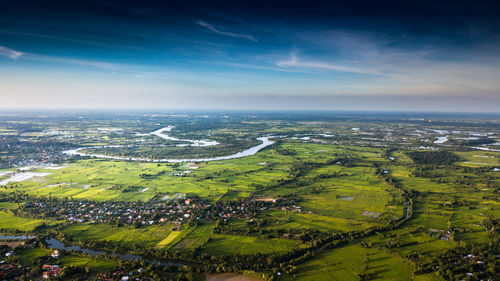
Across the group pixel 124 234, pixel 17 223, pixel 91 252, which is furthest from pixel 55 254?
pixel 17 223

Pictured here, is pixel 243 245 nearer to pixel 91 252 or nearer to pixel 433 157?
pixel 91 252

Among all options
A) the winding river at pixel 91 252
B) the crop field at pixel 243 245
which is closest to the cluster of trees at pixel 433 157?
the crop field at pixel 243 245

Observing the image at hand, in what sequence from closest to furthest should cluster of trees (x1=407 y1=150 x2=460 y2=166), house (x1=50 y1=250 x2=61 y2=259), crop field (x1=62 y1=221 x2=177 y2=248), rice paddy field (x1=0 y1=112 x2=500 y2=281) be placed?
house (x1=50 y1=250 x2=61 y2=259)
rice paddy field (x1=0 y1=112 x2=500 y2=281)
crop field (x1=62 y1=221 x2=177 y2=248)
cluster of trees (x1=407 y1=150 x2=460 y2=166)

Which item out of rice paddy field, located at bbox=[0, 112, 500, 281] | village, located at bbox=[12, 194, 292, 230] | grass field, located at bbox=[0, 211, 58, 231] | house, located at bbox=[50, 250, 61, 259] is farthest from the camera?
village, located at bbox=[12, 194, 292, 230]

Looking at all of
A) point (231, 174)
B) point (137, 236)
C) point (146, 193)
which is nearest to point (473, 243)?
point (137, 236)

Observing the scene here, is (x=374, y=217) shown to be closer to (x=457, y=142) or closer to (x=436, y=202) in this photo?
(x=436, y=202)

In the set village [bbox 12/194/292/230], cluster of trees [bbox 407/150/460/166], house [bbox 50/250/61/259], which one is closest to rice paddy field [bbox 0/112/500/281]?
village [bbox 12/194/292/230]

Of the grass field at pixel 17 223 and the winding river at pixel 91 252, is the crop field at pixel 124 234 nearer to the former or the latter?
the winding river at pixel 91 252

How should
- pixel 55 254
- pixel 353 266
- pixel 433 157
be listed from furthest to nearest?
pixel 433 157 < pixel 55 254 < pixel 353 266

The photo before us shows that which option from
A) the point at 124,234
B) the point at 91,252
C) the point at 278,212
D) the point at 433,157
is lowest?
the point at 91,252

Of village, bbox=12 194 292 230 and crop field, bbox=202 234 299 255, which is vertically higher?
village, bbox=12 194 292 230

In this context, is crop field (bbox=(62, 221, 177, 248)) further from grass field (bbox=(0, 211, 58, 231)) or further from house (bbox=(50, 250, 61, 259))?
grass field (bbox=(0, 211, 58, 231))
